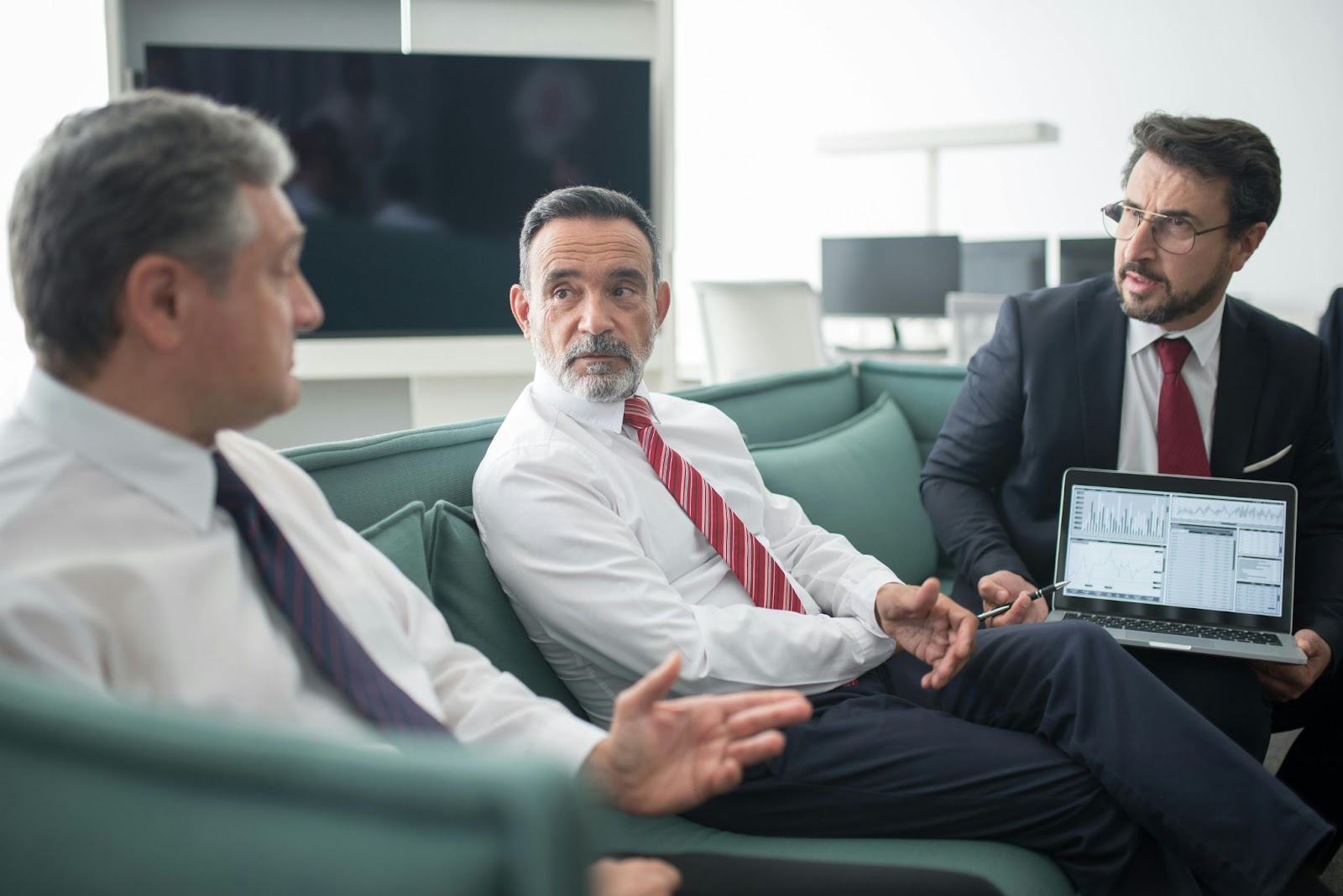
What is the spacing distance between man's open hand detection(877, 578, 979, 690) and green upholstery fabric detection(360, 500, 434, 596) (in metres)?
0.59

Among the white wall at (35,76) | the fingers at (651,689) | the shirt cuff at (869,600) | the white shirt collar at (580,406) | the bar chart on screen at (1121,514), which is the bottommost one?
the shirt cuff at (869,600)

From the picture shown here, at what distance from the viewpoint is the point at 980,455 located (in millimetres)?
2016

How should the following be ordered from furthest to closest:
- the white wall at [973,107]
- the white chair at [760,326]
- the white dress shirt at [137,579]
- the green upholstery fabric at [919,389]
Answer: the white wall at [973,107], the white chair at [760,326], the green upholstery fabric at [919,389], the white dress shirt at [137,579]

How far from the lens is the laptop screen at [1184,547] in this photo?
1692 mm

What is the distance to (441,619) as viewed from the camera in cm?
113

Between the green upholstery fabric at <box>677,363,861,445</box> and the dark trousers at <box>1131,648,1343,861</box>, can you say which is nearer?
the dark trousers at <box>1131,648,1343,861</box>

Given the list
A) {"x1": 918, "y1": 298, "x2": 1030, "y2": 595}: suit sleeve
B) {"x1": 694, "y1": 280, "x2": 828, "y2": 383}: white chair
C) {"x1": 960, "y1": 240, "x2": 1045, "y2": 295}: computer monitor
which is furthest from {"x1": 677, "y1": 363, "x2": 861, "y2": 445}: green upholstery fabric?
{"x1": 960, "y1": 240, "x2": 1045, "y2": 295}: computer monitor

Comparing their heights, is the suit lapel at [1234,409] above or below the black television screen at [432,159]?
below

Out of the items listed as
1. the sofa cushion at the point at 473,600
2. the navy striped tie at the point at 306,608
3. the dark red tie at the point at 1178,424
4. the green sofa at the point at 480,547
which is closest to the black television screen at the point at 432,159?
the green sofa at the point at 480,547

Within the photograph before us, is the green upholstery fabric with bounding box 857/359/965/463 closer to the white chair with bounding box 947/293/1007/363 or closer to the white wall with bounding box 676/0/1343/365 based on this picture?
the white chair with bounding box 947/293/1007/363

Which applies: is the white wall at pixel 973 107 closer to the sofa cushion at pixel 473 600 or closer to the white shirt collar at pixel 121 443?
the sofa cushion at pixel 473 600

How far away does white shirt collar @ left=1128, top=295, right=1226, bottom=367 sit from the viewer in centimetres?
189

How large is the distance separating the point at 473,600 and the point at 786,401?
3.92 feet

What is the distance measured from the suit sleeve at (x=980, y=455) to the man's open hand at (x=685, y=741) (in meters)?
1.10
